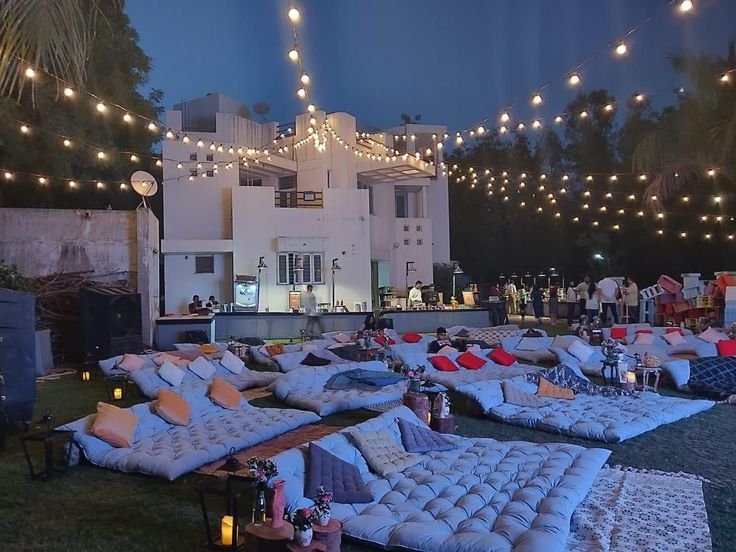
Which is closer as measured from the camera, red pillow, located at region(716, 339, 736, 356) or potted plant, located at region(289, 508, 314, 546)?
potted plant, located at region(289, 508, 314, 546)

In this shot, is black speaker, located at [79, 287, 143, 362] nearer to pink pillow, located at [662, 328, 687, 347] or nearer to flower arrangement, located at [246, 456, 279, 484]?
flower arrangement, located at [246, 456, 279, 484]

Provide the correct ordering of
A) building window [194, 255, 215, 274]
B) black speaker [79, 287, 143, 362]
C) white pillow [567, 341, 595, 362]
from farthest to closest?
building window [194, 255, 215, 274] → black speaker [79, 287, 143, 362] → white pillow [567, 341, 595, 362]

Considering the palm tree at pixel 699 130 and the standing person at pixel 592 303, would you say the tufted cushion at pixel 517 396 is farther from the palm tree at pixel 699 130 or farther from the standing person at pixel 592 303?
the palm tree at pixel 699 130

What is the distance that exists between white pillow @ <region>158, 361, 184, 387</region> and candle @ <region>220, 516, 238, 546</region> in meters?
5.07

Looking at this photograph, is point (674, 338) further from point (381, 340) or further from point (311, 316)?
point (311, 316)

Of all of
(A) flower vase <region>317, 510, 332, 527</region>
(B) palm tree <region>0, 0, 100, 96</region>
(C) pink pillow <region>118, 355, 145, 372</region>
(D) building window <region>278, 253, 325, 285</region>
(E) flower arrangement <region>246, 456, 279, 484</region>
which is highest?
(B) palm tree <region>0, 0, 100, 96</region>

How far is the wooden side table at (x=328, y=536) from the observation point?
3203 millimetres

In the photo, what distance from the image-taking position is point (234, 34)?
4194cm

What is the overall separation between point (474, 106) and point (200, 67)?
2846 cm

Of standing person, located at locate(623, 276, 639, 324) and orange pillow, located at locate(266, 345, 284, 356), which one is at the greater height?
standing person, located at locate(623, 276, 639, 324)

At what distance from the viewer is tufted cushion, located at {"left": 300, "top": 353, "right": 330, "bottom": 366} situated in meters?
10.0

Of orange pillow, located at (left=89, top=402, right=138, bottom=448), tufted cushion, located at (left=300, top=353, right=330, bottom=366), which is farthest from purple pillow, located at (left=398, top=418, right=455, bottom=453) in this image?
tufted cushion, located at (left=300, top=353, right=330, bottom=366)

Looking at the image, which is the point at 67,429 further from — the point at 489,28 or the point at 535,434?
the point at 489,28

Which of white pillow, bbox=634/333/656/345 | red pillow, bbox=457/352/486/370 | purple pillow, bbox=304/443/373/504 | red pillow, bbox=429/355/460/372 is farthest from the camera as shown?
white pillow, bbox=634/333/656/345
